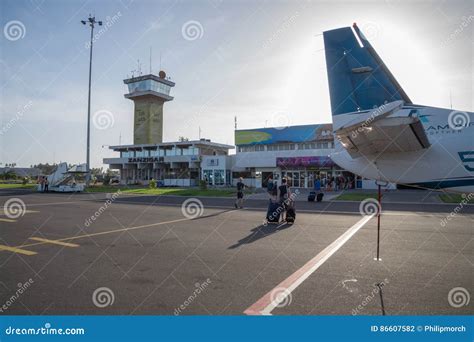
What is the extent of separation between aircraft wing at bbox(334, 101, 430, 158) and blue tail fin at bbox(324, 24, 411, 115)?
200 centimetres

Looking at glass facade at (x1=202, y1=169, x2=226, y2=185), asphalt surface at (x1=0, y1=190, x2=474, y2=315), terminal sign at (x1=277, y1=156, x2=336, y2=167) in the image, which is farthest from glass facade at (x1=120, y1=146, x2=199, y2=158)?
asphalt surface at (x1=0, y1=190, x2=474, y2=315)

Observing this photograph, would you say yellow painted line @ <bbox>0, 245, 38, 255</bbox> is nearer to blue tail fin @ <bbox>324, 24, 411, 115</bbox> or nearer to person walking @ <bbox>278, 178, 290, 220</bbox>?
person walking @ <bbox>278, 178, 290, 220</bbox>

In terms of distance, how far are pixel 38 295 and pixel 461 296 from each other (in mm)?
6022

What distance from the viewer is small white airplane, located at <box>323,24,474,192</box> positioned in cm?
485

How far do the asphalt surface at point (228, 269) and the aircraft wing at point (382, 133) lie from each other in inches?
89.9

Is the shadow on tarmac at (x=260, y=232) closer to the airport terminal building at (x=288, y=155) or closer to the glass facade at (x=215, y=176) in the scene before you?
the airport terminal building at (x=288, y=155)

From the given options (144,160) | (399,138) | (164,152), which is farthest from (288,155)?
(399,138)

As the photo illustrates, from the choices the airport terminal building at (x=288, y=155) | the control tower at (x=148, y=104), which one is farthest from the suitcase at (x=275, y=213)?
the control tower at (x=148, y=104)

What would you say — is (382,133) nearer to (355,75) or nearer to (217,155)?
(355,75)

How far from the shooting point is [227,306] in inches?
150

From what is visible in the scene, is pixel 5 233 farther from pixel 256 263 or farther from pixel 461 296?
pixel 461 296

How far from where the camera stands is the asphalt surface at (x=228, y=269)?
12.7ft

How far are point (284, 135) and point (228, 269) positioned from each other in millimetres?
39948

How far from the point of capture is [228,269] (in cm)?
543
